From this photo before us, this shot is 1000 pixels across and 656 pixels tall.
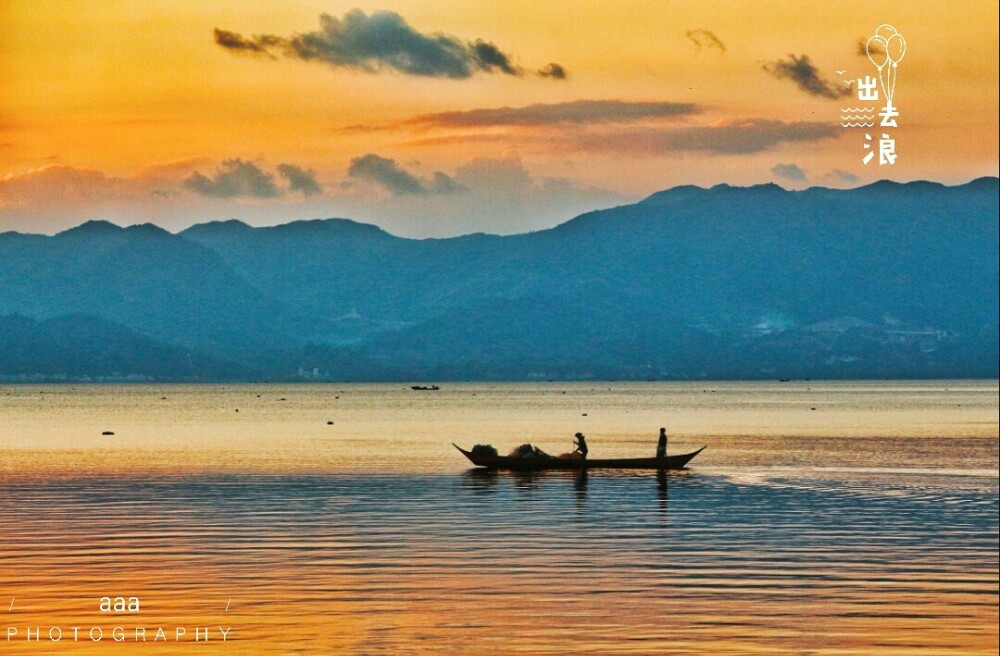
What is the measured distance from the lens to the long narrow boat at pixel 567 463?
75.2 metres

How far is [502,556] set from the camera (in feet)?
136

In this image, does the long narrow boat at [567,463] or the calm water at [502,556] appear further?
A: the long narrow boat at [567,463]

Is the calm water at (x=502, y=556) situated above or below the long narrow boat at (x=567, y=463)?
below

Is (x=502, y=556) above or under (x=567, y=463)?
under

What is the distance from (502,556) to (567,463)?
3391cm

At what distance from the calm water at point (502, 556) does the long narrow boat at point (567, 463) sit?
82 centimetres

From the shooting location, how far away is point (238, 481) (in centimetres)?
7225

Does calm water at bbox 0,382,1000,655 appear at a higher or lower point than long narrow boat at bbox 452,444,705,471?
lower

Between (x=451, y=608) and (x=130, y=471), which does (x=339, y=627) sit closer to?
(x=451, y=608)

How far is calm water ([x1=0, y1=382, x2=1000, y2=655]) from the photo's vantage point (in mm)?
30016

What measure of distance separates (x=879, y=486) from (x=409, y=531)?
29.8 metres

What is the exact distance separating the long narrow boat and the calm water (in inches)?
32.3

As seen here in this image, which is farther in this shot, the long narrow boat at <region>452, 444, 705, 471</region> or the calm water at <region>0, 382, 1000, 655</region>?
the long narrow boat at <region>452, 444, 705, 471</region>

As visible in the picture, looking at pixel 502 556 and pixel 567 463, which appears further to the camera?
pixel 567 463
